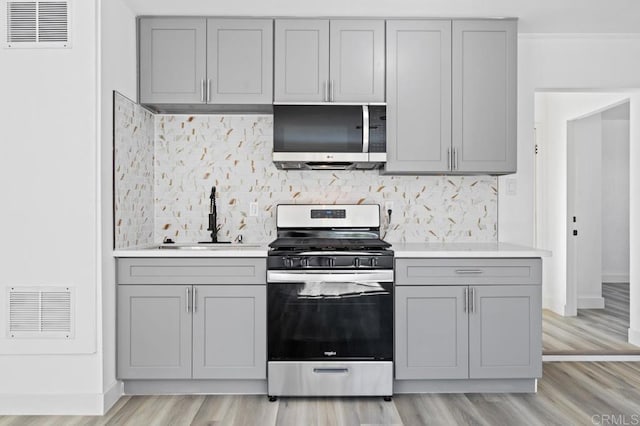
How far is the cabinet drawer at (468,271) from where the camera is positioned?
9.75 ft

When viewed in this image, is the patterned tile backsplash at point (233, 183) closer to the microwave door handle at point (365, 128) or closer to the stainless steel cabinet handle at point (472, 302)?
the microwave door handle at point (365, 128)

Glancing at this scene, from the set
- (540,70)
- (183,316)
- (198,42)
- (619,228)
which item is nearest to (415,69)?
(540,70)

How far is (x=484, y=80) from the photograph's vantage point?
3285 millimetres

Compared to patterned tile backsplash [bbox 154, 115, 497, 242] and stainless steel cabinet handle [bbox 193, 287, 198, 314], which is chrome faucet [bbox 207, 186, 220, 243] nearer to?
patterned tile backsplash [bbox 154, 115, 497, 242]

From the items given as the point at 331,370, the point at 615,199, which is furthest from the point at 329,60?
the point at 615,199

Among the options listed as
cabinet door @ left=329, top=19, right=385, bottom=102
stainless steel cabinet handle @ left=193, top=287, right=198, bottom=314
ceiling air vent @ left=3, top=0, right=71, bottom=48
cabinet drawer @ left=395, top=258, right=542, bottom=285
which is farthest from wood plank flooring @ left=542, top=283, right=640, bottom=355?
ceiling air vent @ left=3, top=0, right=71, bottom=48

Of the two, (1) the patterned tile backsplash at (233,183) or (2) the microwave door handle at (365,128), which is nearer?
(2) the microwave door handle at (365,128)

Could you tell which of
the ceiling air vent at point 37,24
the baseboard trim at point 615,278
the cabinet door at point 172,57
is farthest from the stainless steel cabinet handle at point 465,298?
the baseboard trim at point 615,278

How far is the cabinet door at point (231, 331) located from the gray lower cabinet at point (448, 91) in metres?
1.25

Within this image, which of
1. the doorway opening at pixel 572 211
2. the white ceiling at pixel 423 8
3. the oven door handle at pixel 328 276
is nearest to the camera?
the oven door handle at pixel 328 276

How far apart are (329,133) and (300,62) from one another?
1.64 ft

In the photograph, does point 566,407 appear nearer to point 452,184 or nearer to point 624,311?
point 452,184

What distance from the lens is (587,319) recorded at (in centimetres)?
505

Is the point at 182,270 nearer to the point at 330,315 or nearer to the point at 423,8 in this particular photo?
the point at 330,315
